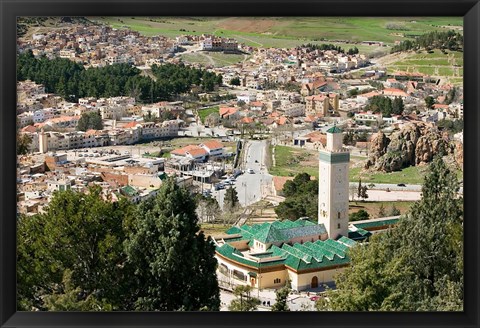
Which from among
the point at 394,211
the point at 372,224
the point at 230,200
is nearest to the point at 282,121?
the point at 230,200

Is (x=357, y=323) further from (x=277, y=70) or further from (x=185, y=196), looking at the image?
(x=277, y=70)

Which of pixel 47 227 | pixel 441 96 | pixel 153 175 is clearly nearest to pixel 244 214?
pixel 153 175

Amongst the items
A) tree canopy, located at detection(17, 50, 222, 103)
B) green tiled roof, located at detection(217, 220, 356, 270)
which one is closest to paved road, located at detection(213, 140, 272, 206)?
tree canopy, located at detection(17, 50, 222, 103)

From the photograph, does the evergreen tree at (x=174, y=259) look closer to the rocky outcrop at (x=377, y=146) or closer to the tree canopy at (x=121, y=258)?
the tree canopy at (x=121, y=258)

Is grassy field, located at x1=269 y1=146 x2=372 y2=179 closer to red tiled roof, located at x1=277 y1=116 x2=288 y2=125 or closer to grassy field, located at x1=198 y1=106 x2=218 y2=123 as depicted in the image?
red tiled roof, located at x1=277 y1=116 x2=288 y2=125

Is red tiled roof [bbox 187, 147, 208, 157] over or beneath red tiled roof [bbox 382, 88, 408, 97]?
beneath

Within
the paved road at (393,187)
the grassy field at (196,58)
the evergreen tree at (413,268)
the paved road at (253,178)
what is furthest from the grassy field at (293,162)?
the evergreen tree at (413,268)
